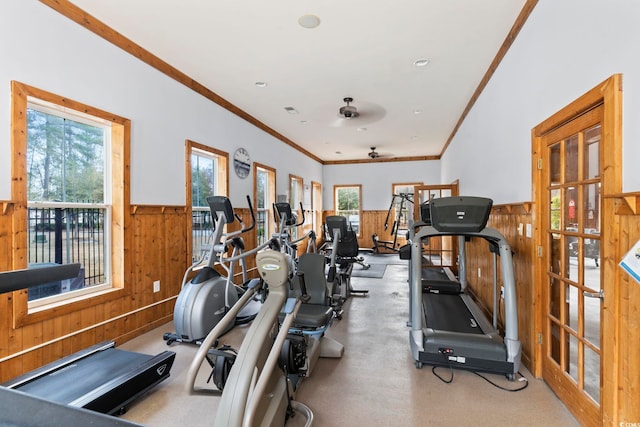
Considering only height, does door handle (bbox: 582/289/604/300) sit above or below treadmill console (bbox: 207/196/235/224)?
below

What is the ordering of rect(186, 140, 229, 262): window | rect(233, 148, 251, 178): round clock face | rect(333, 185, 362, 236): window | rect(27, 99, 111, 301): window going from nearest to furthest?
rect(27, 99, 111, 301): window, rect(186, 140, 229, 262): window, rect(233, 148, 251, 178): round clock face, rect(333, 185, 362, 236): window

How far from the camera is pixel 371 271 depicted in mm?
7047

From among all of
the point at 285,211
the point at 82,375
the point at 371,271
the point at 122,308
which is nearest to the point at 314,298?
the point at 285,211

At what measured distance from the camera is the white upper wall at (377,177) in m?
10.1

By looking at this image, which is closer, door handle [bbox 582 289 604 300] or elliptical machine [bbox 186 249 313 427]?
elliptical machine [bbox 186 249 313 427]

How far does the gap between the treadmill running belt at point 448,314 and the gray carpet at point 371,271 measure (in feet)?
7.32

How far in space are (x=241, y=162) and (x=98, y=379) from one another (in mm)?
3863

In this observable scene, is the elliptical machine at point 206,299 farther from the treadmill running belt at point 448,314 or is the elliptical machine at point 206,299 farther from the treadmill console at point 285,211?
the treadmill running belt at point 448,314

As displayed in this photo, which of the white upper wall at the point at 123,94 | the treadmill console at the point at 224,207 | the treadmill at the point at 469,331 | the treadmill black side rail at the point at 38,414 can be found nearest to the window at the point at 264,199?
the white upper wall at the point at 123,94

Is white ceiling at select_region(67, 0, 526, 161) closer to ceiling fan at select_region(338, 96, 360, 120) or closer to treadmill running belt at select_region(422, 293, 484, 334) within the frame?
ceiling fan at select_region(338, 96, 360, 120)

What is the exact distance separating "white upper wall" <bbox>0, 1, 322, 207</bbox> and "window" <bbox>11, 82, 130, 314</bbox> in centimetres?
10

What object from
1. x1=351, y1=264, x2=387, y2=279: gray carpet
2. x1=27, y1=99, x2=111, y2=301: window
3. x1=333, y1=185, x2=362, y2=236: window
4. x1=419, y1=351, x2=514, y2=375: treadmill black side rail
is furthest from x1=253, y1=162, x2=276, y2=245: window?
x1=333, y1=185, x2=362, y2=236: window

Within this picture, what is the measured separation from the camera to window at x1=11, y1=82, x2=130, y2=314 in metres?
2.44

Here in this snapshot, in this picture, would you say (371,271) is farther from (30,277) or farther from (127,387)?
(30,277)
